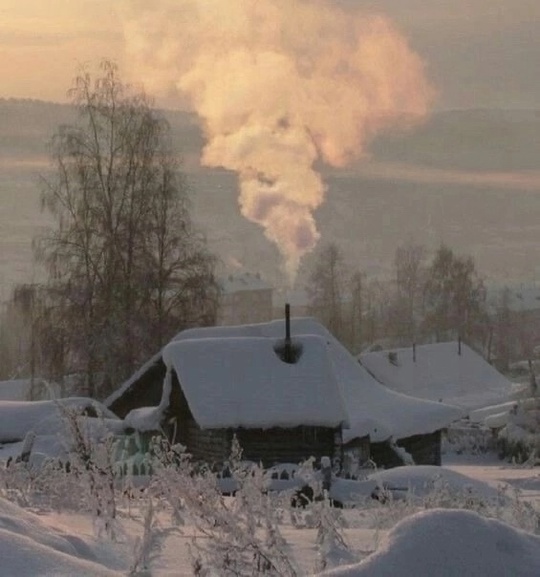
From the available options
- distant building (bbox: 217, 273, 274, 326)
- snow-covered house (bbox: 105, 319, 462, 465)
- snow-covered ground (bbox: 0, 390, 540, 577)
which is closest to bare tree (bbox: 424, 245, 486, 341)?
distant building (bbox: 217, 273, 274, 326)

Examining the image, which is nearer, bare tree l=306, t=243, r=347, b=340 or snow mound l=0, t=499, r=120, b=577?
snow mound l=0, t=499, r=120, b=577

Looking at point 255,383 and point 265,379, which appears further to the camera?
point 265,379

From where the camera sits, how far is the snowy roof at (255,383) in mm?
20719

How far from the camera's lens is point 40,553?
177 inches

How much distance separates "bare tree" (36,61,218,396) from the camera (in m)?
31.6

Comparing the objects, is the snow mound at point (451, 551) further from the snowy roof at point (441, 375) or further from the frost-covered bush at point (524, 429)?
the snowy roof at point (441, 375)

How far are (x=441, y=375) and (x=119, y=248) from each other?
29379mm

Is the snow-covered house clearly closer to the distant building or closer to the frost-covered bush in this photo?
the frost-covered bush

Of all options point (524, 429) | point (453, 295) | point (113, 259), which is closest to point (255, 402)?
point (113, 259)

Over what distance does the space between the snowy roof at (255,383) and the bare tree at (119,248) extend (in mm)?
9674

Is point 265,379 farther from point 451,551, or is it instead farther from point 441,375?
point 441,375

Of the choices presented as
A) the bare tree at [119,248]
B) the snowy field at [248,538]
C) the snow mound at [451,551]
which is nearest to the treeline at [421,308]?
the bare tree at [119,248]

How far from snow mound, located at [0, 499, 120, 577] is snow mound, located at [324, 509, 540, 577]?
113cm

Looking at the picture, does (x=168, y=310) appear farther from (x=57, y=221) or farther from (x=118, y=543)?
(x=118, y=543)
